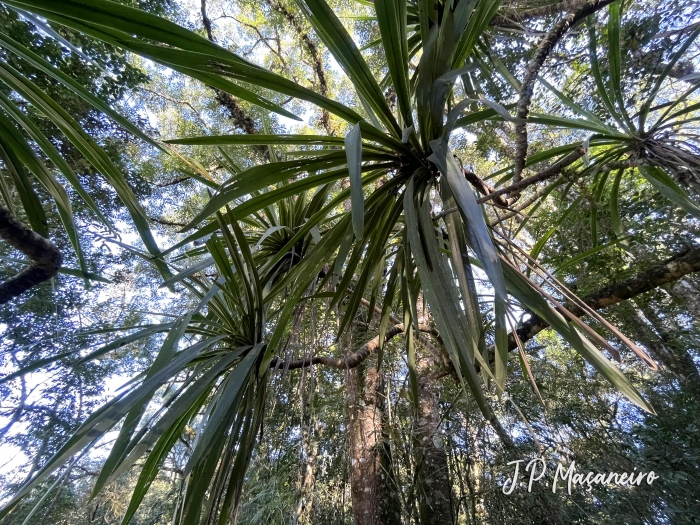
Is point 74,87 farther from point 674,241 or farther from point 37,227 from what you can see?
point 674,241

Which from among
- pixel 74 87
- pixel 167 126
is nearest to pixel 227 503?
pixel 74 87

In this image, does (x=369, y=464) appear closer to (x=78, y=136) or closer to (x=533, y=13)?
(x=78, y=136)

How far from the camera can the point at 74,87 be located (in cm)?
64

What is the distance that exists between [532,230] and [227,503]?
91.4 inches

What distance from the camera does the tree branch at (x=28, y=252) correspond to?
0.85m

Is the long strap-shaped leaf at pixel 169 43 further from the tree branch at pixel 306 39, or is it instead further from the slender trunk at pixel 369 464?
the tree branch at pixel 306 39

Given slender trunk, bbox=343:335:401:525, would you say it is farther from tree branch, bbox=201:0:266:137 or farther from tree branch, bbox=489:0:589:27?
tree branch, bbox=201:0:266:137

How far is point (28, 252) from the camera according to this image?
3.02 feet

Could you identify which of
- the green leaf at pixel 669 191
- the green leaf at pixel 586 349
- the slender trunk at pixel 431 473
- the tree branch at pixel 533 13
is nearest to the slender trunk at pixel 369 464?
the slender trunk at pixel 431 473

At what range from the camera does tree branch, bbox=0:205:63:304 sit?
849mm

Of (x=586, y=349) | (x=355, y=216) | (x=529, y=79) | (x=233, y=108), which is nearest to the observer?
(x=355, y=216)

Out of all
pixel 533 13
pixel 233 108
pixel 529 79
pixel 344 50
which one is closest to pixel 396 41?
pixel 344 50

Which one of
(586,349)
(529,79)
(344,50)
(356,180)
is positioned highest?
(529,79)

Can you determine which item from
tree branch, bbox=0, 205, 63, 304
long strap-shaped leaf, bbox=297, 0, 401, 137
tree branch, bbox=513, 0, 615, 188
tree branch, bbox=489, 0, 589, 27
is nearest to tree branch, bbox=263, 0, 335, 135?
tree branch, bbox=489, 0, 589, 27
